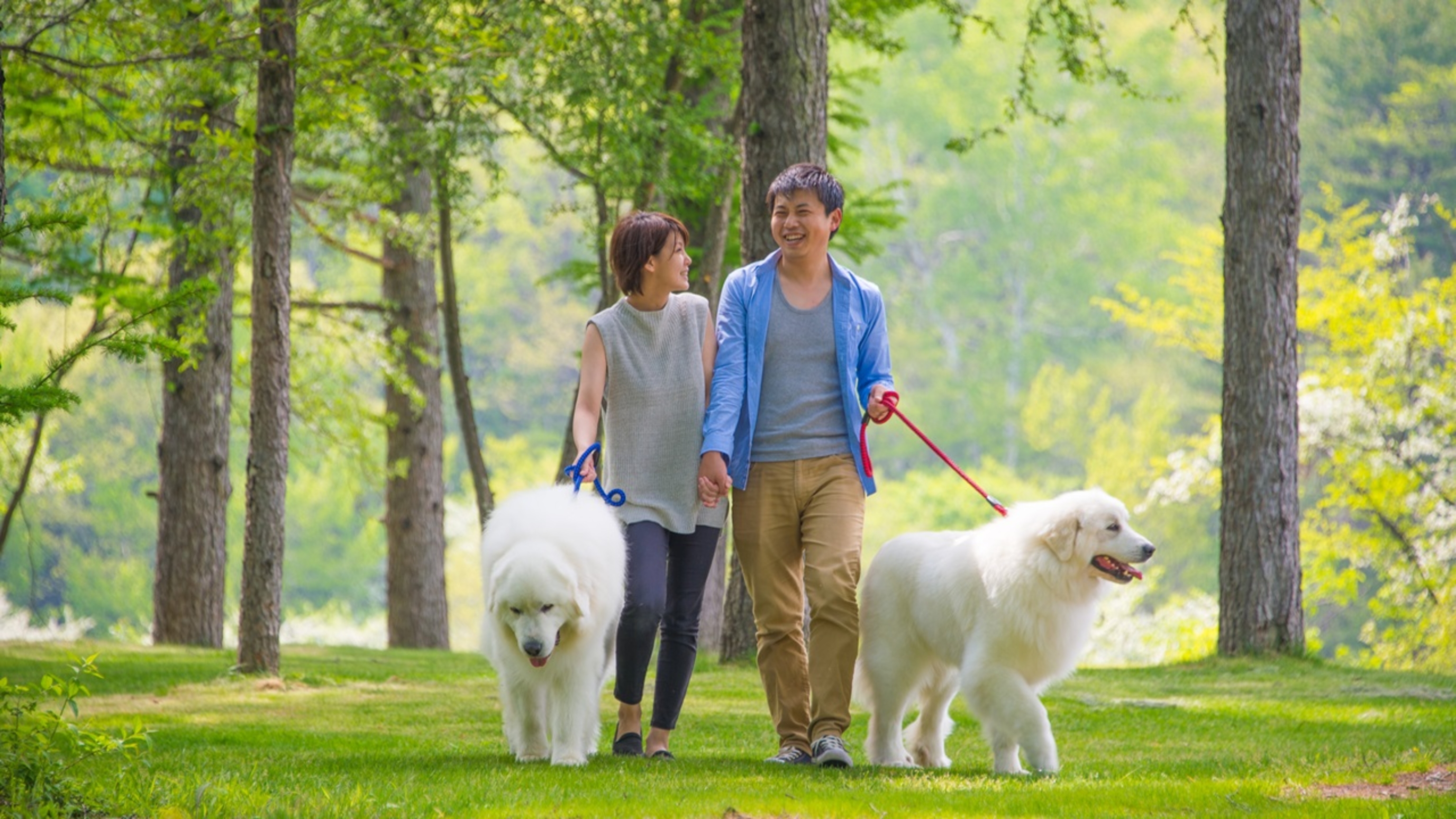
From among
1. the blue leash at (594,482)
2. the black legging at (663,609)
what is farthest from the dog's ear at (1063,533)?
the blue leash at (594,482)

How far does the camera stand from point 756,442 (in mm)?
5477

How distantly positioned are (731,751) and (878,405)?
6.15 ft

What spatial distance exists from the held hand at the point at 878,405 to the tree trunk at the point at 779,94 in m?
3.64

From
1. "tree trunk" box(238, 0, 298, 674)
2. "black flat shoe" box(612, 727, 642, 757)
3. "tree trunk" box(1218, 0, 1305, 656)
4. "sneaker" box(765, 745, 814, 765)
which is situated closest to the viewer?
"sneaker" box(765, 745, 814, 765)

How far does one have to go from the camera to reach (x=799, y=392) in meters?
5.45

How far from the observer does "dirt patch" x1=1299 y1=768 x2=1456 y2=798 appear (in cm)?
468

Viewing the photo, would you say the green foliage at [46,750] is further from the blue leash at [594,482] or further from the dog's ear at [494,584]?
the blue leash at [594,482]

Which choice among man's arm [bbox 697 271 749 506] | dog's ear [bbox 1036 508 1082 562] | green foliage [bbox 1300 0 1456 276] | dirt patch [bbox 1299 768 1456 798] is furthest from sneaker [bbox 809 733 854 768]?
green foliage [bbox 1300 0 1456 276]

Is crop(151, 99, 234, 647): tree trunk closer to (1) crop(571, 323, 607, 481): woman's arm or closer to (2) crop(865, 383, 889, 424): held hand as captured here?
(1) crop(571, 323, 607, 481): woman's arm

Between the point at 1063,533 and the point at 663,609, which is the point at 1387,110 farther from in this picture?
the point at 663,609

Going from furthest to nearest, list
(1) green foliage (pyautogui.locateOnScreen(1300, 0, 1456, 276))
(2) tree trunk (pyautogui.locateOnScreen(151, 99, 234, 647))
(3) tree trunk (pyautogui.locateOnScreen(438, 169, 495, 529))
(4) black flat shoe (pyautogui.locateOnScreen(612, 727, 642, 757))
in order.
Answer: (1) green foliage (pyautogui.locateOnScreen(1300, 0, 1456, 276))
(3) tree trunk (pyautogui.locateOnScreen(438, 169, 495, 529))
(2) tree trunk (pyautogui.locateOnScreen(151, 99, 234, 647))
(4) black flat shoe (pyautogui.locateOnScreen(612, 727, 642, 757))

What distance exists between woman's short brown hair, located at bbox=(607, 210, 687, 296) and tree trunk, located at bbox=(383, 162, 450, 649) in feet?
35.9

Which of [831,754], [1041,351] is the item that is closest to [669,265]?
[831,754]

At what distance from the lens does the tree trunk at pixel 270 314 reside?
902 centimetres
